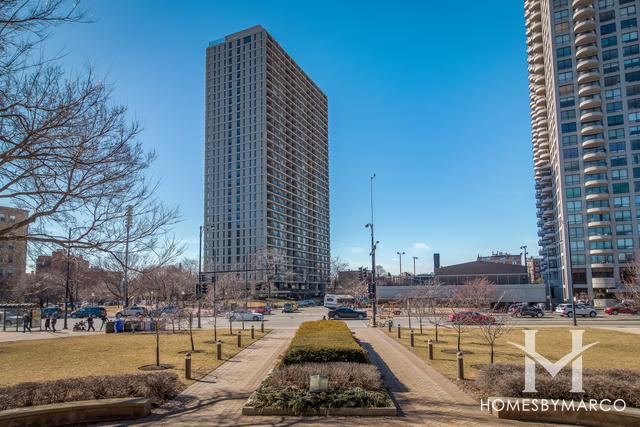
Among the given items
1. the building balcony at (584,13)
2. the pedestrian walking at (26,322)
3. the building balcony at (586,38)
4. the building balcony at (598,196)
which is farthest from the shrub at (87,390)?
the building balcony at (584,13)

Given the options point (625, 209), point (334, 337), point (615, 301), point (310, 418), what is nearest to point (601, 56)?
point (625, 209)

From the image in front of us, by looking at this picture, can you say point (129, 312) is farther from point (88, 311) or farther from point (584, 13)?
point (584, 13)

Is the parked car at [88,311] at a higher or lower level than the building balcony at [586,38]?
A: lower

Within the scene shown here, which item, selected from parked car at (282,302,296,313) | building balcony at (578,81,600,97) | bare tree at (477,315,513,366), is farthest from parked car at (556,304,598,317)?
building balcony at (578,81,600,97)

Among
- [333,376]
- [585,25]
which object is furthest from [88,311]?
[585,25]

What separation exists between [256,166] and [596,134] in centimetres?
7510

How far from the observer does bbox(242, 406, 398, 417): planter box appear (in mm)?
10211

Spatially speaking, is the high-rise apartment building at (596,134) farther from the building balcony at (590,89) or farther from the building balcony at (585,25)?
the building balcony at (590,89)

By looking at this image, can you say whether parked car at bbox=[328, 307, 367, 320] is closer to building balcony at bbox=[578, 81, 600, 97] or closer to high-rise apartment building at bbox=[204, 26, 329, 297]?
high-rise apartment building at bbox=[204, 26, 329, 297]

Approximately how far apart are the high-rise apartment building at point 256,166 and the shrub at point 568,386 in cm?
8854

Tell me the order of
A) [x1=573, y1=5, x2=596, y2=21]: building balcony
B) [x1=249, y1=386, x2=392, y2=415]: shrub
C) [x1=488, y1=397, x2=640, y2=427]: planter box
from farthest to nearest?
1. [x1=573, y1=5, x2=596, y2=21]: building balcony
2. [x1=249, y1=386, x2=392, y2=415]: shrub
3. [x1=488, y1=397, x2=640, y2=427]: planter box

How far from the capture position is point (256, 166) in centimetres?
11169

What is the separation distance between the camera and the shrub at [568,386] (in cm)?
1045

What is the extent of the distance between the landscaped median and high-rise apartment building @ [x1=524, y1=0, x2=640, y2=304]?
7164cm
